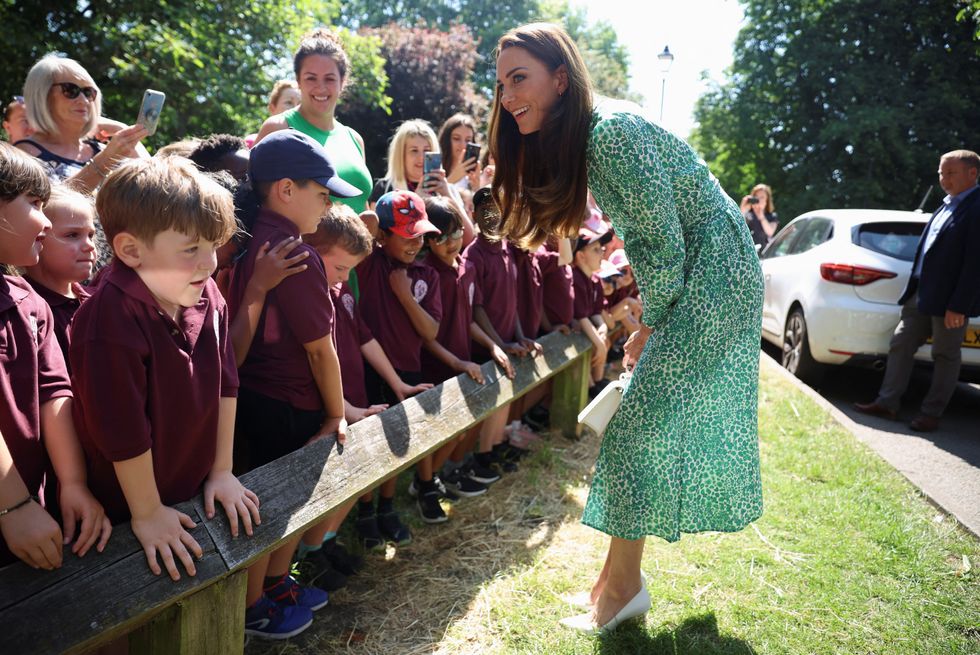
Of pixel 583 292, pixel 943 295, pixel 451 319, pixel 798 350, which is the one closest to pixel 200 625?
pixel 451 319

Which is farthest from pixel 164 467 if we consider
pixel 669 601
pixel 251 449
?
pixel 669 601

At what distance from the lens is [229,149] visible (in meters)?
2.97

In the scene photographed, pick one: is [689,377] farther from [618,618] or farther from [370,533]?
[370,533]

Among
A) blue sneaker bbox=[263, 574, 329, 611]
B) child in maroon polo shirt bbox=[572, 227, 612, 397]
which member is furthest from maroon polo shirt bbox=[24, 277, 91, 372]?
child in maroon polo shirt bbox=[572, 227, 612, 397]

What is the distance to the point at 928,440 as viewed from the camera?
541 centimetres

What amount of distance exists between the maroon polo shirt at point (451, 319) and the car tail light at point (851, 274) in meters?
4.03

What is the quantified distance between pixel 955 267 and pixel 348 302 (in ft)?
16.5

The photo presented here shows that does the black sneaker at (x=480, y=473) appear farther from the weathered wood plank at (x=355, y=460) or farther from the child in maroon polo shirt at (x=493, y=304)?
the weathered wood plank at (x=355, y=460)

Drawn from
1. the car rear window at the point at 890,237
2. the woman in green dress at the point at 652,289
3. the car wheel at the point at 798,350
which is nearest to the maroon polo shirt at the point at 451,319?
the woman in green dress at the point at 652,289

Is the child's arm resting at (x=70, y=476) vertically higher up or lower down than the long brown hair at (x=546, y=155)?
lower down

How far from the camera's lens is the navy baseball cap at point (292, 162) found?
7.88 ft

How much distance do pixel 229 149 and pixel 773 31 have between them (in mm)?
23010

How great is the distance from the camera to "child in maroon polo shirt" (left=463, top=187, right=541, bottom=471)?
4.23 metres

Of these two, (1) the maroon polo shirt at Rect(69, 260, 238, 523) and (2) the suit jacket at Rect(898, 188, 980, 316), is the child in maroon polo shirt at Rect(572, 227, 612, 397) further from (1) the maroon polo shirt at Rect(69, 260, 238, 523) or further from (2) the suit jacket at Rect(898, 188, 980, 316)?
(1) the maroon polo shirt at Rect(69, 260, 238, 523)
